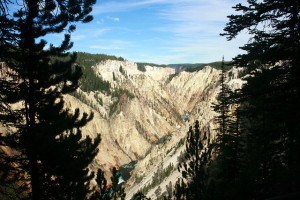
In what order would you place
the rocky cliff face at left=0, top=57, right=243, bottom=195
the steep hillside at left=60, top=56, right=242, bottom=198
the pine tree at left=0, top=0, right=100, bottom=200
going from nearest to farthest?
the pine tree at left=0, top=0, right=100, bottom=200 → the rocky cliff face at left=0, top=57, right=243, bottom=195 → the steep hillside at left=60, top=56, right=242, bottom=198

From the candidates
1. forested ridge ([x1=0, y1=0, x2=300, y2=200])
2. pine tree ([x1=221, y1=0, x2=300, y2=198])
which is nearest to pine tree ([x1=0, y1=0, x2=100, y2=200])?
forested ridge ([x1=0, y1=0, x2=300, y2=200])

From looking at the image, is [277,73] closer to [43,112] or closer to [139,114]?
[43,112]

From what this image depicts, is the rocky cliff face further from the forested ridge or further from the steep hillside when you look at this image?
the forested ridge

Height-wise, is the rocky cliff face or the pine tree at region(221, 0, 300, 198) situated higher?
the pine tree at region(221, 0, 300, 198)

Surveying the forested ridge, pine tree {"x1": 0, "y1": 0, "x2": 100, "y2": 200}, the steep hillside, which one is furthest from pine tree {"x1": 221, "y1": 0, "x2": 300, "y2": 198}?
the steep hillside

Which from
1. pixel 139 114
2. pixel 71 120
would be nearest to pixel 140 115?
pixel 139 114

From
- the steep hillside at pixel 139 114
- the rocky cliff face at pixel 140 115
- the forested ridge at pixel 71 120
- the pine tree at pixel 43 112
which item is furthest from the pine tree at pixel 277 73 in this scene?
the steep hillside at pixel 139 114

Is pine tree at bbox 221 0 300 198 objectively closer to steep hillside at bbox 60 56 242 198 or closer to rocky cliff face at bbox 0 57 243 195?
rocky cliff face at bbox 0 57 243 195

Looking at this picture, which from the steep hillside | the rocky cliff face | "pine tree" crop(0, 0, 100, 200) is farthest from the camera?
the steep hillside

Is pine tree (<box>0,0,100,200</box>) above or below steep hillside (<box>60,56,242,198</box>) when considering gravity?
above

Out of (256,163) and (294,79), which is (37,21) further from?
(256,163)

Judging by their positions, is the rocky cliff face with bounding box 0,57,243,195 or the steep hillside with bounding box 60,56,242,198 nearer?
the rocky cliff face with bounding box 0,57,243,195

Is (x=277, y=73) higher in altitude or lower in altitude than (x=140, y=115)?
higher

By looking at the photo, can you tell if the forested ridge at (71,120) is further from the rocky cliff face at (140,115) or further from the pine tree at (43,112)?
the rocky cliff face at (140,115)
